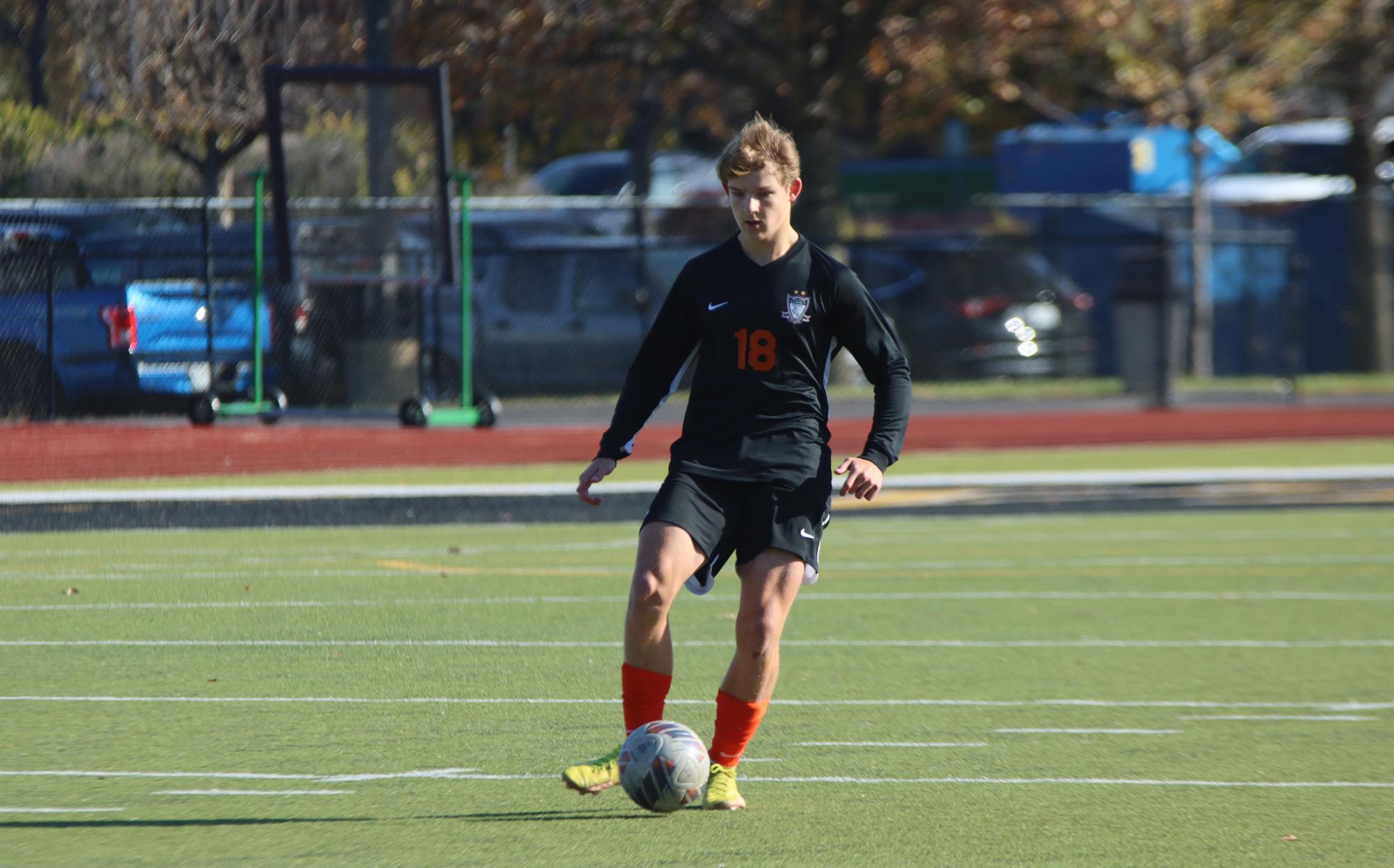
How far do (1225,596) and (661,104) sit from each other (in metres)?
17.0

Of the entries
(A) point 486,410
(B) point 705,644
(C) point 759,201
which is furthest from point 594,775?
(A) point 486,410

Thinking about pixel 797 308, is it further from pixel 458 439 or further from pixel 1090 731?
pixel 458 439

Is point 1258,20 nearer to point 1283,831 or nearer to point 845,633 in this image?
point 845,633

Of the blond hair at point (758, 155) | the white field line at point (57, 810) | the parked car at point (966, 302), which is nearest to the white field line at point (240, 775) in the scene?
the white field line at point (57, 810)

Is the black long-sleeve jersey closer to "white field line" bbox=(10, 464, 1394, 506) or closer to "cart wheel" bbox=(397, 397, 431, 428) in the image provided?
"white field line" bbox=(10, 464, 1394, 506)

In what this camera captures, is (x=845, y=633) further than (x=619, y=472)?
No

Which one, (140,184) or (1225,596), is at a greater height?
(140,184)

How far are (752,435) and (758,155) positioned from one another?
0.75 meters

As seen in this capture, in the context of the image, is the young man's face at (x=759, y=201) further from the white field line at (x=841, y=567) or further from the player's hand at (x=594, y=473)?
the white field line at (x=841, y=567)

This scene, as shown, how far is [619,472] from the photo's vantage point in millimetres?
16547

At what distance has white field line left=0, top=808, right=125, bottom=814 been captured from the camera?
5117 millimetres

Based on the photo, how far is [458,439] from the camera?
17.4 meters

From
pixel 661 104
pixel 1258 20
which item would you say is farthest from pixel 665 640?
pixel 1258 20

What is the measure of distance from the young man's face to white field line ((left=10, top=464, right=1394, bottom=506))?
8.74m
